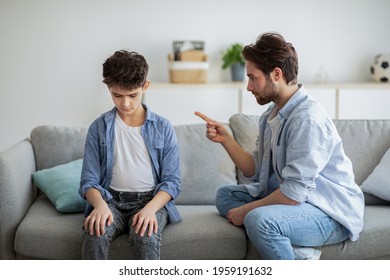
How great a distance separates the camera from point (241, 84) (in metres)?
4.65

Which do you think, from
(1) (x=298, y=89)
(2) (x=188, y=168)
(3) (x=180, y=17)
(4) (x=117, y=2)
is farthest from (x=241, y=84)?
(1) (x=298, y=89)

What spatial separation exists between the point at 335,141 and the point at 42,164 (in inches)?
53.4

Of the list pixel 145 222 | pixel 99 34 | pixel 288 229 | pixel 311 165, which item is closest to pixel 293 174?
pixel 311 165

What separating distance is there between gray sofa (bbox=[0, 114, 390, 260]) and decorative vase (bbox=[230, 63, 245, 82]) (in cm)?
184

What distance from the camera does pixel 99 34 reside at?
480cm

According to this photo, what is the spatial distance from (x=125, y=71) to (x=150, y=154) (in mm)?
337

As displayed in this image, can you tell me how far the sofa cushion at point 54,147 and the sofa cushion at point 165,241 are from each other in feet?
1.73

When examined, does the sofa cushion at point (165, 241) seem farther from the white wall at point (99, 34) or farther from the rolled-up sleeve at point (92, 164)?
the white wall at point (99, 34)

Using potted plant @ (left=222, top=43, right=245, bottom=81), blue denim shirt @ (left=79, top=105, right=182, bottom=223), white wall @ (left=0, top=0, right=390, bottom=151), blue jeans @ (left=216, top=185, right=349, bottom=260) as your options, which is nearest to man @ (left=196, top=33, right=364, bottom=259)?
blue jeans @ (left=216, top=185, right=349, bottom=260)

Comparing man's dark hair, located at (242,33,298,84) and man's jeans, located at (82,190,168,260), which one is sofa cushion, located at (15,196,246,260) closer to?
man's jeans, located at (82,190,168,260)

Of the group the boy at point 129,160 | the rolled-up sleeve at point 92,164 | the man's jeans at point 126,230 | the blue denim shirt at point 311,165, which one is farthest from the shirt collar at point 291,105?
the rolled-up sleeve at point 92,164

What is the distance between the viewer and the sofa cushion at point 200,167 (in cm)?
282

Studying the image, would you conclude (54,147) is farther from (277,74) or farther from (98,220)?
(277,74)
